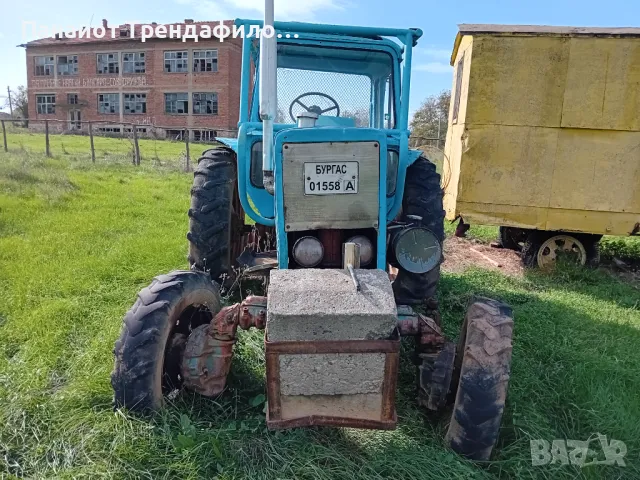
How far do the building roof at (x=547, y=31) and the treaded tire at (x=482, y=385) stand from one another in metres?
4.53

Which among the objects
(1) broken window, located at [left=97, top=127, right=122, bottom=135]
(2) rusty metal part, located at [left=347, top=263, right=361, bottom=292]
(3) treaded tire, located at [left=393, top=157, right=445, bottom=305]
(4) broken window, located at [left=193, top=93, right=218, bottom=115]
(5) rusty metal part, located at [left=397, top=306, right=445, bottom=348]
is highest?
(4) broken window, located at [left=193, top=93, right=218, bottom=115]

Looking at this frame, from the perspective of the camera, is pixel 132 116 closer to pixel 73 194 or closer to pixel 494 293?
pixel 73 194

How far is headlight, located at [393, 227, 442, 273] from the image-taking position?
289 centimetres

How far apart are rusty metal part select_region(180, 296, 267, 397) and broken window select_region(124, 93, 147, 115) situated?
36.5 meters

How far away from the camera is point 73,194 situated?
363 inches

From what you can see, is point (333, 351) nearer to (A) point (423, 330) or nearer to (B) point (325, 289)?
(B) point (325, 289)

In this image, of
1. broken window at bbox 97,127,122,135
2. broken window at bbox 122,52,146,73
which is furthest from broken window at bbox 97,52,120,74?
broken window at bbox 97,127,122,135

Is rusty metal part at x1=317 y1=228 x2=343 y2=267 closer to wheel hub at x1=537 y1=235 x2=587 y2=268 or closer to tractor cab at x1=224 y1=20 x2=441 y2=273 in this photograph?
tractor cab at x1=224 y1=20 x2=441 y2=273

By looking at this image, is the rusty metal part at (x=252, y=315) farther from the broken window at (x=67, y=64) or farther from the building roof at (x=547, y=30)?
the broken window at (x=67, y=64)

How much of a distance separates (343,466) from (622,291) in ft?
14.7

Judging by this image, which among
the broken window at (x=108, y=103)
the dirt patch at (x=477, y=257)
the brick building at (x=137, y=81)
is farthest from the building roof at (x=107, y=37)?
the dirt patch at (x=477, y=257)

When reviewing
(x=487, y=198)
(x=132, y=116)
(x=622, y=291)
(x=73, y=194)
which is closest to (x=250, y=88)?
(x=487, y=198)

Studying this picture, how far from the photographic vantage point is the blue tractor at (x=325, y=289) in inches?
88.6

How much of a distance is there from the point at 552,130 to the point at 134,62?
35265mm
